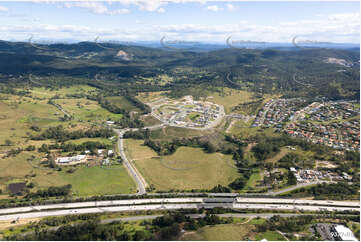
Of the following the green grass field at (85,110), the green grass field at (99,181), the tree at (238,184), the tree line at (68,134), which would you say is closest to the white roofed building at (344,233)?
the tree at (238,184)

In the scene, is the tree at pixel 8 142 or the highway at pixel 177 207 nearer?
the highway at pixel 177 207

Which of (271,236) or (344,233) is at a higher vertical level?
(344,233)

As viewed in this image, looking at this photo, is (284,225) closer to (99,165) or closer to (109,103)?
(99,165)

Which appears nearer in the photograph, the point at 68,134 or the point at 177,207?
the point at 177,207

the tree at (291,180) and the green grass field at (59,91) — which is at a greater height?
the green grass field at (59,91)

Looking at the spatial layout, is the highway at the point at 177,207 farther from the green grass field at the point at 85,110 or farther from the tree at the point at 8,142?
the green grass field at the point at 85,110

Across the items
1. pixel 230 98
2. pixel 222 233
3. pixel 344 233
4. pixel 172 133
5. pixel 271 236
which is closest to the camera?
pixel 222 233

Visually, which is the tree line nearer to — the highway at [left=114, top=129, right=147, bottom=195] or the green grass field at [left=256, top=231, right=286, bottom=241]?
the highway at [left=114, top=129, right=147, bottom=195]

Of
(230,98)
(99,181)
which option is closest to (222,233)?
(99,181)

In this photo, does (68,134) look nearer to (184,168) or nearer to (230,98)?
(184,168)
